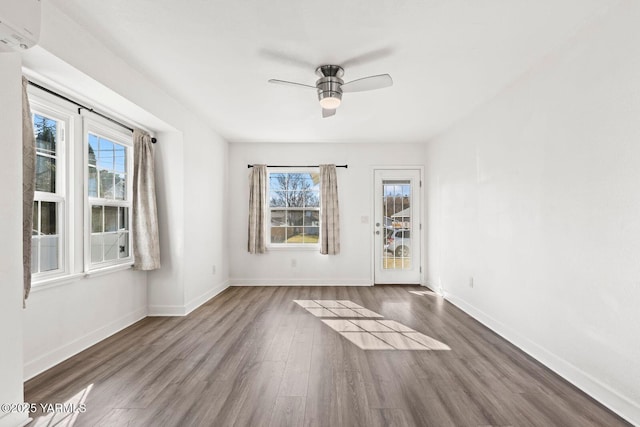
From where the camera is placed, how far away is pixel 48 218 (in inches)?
103

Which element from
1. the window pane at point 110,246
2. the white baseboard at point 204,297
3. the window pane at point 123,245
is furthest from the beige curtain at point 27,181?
the white baseboard at point 204,297

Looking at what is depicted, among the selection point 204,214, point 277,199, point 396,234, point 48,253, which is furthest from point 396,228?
point 48,253

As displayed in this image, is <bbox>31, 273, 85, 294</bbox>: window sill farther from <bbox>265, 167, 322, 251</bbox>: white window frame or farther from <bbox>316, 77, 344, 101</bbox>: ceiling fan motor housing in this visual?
<bbox>265, 167, 322, 251</bbox>: white window frame

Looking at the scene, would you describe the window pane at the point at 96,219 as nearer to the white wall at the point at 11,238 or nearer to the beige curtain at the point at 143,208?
the beige curtain at the point at 143,208

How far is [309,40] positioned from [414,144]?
12.1ft

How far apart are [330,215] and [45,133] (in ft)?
12.7

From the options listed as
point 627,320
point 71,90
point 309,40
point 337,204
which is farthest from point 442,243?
point 71,90

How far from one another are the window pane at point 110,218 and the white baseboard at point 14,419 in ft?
6.06

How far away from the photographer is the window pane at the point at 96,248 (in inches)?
121

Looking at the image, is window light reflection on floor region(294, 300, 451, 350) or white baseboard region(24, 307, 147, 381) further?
window light reflection on floor region(294, 300, 451, 350)

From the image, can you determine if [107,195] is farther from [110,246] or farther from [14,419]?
[14,419]

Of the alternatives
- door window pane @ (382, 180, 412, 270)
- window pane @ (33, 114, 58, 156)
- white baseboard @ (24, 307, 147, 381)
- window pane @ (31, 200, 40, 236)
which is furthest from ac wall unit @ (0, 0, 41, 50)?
door window pane @ (382, 180, 412, 270)

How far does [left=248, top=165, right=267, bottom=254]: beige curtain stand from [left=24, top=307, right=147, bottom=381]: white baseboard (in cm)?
216

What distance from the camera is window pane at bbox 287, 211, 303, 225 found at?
18.8 ft
